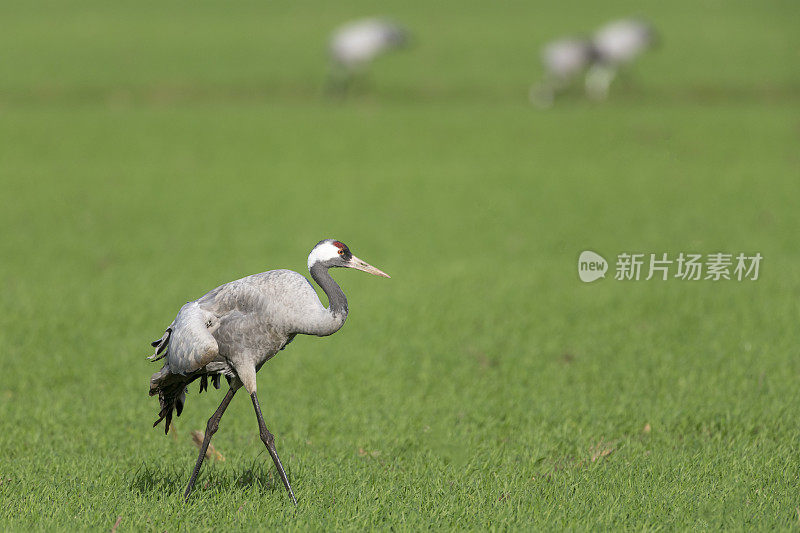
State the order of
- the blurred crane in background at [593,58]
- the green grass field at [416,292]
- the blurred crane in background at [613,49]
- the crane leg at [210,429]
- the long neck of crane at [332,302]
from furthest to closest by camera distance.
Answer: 1. the blurred crane in background at [613,49]
2. the blurred crane in background at [593,58]
3. the green grass field at [416,292]
4. the crane leg at [210,429]
5. the long neck of crane at [332,302]

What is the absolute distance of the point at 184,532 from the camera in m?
5.43

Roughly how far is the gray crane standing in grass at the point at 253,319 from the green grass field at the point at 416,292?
3.29 feet

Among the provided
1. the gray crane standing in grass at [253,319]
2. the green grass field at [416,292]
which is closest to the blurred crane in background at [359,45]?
the green grass field at [416,292]

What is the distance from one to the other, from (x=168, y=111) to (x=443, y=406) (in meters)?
20.2

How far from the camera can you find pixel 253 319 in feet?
17.2

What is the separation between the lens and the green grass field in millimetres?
6168

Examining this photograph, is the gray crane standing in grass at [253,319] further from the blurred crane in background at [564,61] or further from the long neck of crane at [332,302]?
the blurred crane in background at [564,61]

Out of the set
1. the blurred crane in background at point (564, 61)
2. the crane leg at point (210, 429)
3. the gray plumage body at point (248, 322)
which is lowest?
the crane leg at point (210, 429)

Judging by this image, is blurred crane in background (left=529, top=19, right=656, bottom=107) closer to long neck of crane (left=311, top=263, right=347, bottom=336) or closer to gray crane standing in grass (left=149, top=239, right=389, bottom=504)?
gray crane standing in grass (left=149, top=239, right=389, bottom=504)

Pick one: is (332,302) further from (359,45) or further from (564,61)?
(359,45)

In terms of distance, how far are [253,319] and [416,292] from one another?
22.7 feet

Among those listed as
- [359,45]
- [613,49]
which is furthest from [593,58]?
[359,45]

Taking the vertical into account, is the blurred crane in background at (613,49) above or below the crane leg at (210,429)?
above

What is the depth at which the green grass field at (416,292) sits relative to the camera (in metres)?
6.17
